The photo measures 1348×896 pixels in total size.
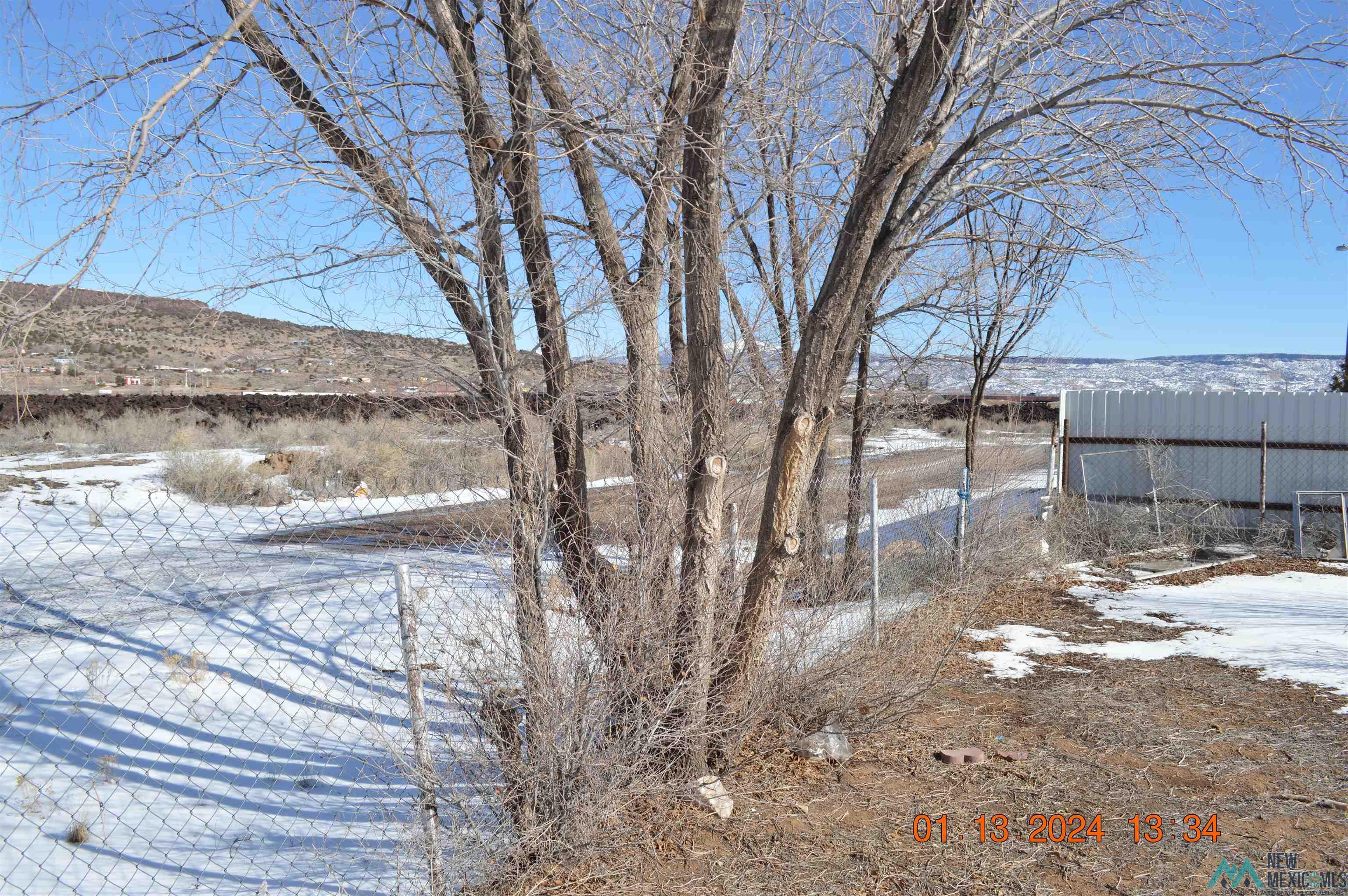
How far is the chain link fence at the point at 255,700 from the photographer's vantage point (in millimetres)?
3660

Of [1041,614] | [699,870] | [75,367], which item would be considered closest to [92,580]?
[699,870]

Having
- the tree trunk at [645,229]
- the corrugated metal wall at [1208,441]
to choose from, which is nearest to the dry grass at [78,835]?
the tree trunk at [645,229]

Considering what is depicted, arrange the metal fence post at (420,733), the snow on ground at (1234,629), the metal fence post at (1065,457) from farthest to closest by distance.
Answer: the metal fence post at (1065,457)
the snow on ground at (1234,629)
the metal fence post at (420,733)

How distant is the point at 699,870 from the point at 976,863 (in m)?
1.16

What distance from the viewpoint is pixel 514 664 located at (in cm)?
356

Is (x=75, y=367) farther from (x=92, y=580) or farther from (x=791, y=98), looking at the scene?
(x=791, y=98)

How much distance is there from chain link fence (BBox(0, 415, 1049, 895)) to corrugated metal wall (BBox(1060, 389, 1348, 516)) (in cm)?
384

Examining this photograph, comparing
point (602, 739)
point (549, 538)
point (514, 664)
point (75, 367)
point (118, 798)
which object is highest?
point (75, 367)

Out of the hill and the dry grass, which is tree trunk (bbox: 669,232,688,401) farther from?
the dry grass

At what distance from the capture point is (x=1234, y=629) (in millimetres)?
7215

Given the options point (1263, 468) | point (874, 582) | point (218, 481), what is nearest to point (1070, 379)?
point (1263, 468)
